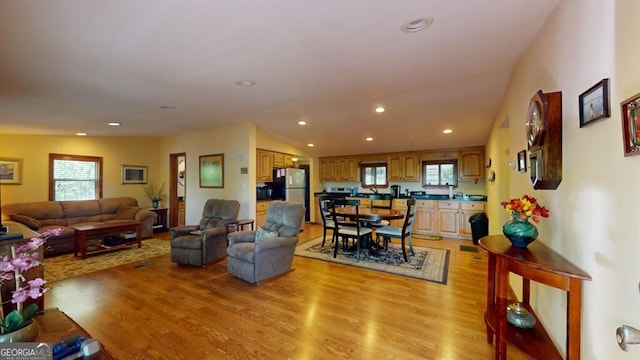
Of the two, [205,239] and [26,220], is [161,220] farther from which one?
[205,239]

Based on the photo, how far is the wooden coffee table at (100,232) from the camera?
434 centimetres

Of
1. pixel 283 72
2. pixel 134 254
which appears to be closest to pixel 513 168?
pixel 283 72

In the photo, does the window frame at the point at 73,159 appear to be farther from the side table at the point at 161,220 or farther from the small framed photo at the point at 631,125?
the small framed photo at the point at 631,125

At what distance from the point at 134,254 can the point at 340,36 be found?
4.86 meters

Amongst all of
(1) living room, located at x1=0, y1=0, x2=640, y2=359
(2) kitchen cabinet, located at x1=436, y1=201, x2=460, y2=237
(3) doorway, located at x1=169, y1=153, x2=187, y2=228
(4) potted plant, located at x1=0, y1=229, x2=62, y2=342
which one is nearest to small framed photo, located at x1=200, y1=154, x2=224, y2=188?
(3) doorway, located at x1=169, y1=153, x2=187, y2=228

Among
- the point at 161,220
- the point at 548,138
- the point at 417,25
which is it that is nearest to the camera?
the point at 548,138

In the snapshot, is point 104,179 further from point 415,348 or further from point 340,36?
point 415,348

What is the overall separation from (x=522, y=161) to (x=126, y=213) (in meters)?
7.02

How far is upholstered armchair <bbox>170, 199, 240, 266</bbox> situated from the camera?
12.6 ft

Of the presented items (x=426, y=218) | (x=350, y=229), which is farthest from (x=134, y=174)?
(x=426, y=218)

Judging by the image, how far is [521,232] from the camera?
166 centimetres

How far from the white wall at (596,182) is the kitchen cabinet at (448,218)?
→ 424 cm

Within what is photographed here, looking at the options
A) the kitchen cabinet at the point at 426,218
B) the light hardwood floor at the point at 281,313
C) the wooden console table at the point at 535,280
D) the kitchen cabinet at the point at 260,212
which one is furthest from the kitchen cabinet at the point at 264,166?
the wooden console table at the point at 535,280

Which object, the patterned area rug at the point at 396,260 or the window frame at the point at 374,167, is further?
the window frame at the point at 374,167
